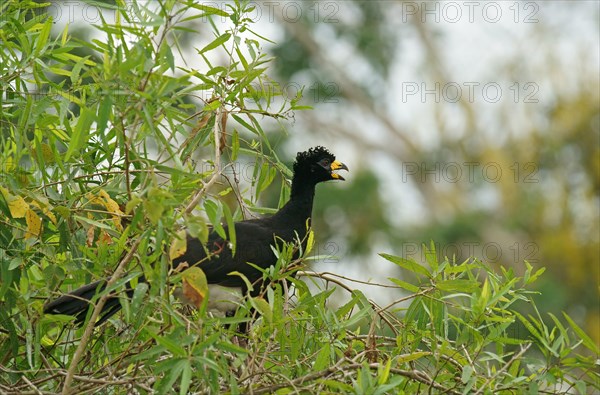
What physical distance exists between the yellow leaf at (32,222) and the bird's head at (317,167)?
2.13 m

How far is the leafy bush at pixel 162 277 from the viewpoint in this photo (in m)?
3.25

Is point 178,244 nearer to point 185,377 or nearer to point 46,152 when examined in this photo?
point 185,377

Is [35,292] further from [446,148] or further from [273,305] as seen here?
[446,148]

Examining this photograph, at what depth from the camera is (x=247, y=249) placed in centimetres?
496

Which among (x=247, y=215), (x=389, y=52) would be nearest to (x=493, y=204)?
(x=389, y=52)

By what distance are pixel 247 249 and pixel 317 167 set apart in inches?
37.8

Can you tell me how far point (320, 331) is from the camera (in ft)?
12.3

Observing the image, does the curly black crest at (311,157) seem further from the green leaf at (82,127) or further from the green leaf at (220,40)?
the green leaf at (82,127)

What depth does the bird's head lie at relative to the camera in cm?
575

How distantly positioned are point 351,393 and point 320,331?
17.8 inches

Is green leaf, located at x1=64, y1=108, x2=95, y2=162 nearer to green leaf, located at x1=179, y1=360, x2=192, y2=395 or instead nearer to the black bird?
the black bird

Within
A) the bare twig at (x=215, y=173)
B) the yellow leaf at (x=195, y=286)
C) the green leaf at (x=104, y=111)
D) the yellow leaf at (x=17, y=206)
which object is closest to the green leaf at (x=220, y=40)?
the bare twig at (x=215, y=173)

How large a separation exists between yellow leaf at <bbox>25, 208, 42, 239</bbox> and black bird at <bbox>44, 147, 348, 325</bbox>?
1.09ft

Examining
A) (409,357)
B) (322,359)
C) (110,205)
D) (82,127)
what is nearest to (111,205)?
(110,205)
